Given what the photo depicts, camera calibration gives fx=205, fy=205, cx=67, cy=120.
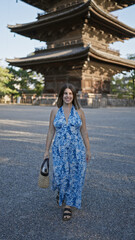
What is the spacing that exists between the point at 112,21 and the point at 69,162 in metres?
19.4

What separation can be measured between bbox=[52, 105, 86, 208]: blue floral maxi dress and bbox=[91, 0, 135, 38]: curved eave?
1601 centimetres

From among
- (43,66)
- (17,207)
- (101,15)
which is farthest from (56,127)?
(43,66)

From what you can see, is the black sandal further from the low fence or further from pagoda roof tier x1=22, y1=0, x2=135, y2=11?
pagoda roof tier x1=22, y1=0, x2=135, y2=11

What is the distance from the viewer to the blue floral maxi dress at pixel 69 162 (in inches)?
74.0

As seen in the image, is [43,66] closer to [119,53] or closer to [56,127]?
[119,53]

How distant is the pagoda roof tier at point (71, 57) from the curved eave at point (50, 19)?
2.43 m

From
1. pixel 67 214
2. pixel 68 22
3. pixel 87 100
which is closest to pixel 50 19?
pixel 68 22

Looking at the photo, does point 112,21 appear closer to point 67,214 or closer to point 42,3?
point 42,3

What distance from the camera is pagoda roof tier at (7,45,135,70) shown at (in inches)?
640

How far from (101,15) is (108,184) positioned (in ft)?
57.8

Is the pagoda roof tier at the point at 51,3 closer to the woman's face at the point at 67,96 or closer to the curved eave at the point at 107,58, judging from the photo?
the curved eave at the point at 107,58

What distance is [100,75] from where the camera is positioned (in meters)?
21.0

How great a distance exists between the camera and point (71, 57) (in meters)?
17.2

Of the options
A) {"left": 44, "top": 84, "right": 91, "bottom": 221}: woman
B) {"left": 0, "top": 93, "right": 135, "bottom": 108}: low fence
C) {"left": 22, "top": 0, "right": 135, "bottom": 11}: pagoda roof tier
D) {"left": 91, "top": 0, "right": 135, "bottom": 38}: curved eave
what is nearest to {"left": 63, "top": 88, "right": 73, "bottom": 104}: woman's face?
{"left": 44, "top": 84, "right": 91, "bottom": 221}: woman
